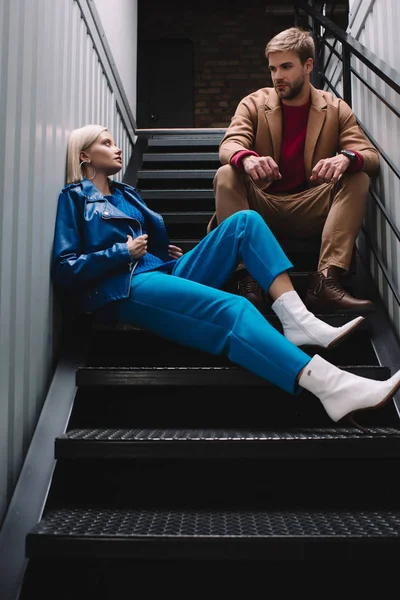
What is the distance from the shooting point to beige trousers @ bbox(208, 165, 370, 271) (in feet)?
6.75

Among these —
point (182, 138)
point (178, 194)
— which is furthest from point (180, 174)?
point (182, 138)

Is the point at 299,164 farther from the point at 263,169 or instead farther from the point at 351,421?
the point at 351,421

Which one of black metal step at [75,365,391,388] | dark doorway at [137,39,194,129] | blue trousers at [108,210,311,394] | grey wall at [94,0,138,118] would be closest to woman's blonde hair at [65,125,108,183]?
blue trousers at [108,210,311,394]

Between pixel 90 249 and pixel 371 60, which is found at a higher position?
pixel 371 60

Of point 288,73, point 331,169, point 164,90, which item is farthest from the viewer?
point 164,90

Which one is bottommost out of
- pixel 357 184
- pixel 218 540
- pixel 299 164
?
pixel 218 540

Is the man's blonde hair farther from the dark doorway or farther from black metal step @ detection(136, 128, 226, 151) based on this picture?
the dark doorway

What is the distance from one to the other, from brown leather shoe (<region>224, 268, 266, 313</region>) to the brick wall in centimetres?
473

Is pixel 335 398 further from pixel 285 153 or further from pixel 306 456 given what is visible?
pixel 285 153

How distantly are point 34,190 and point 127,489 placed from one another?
859mm

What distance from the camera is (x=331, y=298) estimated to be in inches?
77.7

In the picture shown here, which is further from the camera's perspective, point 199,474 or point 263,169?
point 263,169

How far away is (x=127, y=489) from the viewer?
146cm

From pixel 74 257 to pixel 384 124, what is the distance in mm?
1233
